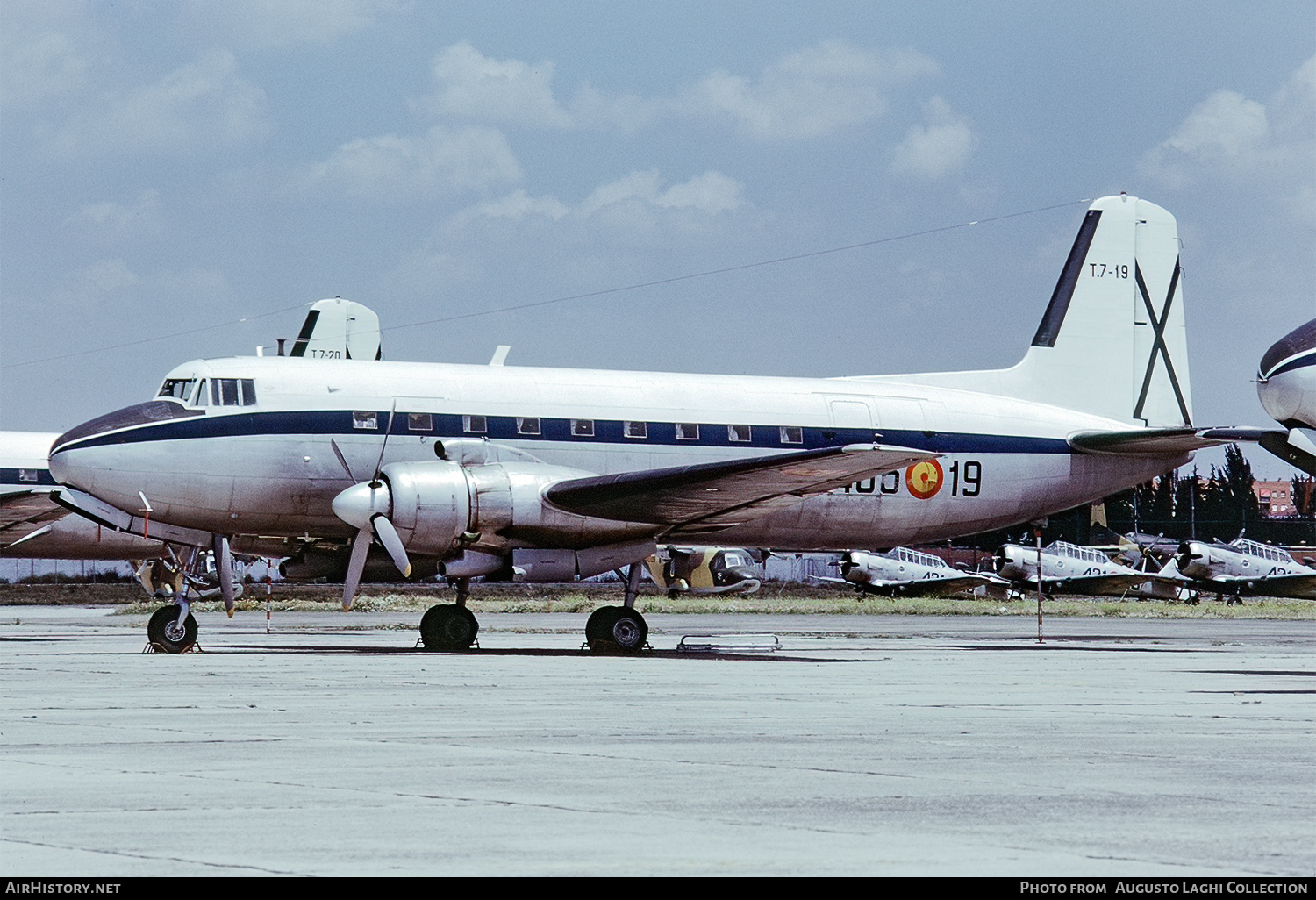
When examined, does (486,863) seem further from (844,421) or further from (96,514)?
(844,421)

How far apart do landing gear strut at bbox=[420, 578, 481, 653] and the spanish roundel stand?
8.08 m

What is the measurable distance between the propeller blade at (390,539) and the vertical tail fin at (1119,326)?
13.5 m

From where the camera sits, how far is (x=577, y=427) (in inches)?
982

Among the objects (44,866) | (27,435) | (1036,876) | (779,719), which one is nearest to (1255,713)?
(779,719)

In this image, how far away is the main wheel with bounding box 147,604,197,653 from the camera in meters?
22.2

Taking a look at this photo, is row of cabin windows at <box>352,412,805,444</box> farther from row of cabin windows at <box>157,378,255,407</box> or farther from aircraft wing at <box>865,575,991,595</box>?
aircraft wing at <box>865,575,991,595</box>

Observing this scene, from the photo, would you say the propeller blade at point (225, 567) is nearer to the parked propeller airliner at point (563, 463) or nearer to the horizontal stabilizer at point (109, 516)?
the parked propeller airliner at point (563, 463)

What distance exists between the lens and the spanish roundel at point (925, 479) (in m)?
27.3

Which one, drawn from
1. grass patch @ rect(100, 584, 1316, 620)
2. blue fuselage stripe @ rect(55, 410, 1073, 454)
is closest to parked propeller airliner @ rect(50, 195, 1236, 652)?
blue fuselage stripe @ rect(55, 410, 1073, 454)

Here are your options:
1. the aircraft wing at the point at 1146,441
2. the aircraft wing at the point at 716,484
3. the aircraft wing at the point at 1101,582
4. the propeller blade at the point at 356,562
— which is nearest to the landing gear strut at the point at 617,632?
the aircraft wing at the point at 716,484

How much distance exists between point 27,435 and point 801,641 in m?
22.8

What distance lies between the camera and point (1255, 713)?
43.2 ft

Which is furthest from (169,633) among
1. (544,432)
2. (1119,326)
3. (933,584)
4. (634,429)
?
(933,584)

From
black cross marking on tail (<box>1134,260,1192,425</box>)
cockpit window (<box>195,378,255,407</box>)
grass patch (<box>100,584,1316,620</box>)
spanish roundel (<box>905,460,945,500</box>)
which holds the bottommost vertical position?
grass patch (<box>100,584,1316,620</box>)
